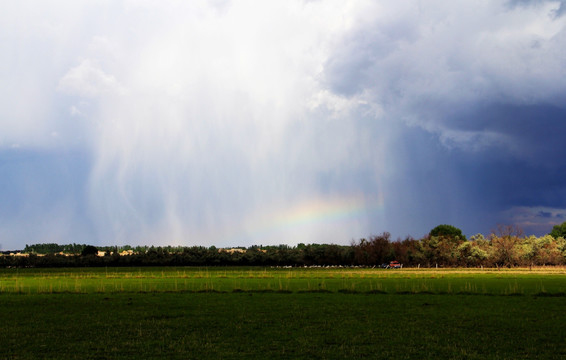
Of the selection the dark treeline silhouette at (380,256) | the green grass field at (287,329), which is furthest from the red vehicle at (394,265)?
the green grass field at (287,329)

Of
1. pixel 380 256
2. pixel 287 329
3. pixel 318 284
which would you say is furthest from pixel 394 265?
pixel 287 329

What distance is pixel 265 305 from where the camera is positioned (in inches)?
1475

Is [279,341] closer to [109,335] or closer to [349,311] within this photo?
[109,335]

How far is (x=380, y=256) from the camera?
17300 centimetres

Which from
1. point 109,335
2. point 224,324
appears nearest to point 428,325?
point 224,324

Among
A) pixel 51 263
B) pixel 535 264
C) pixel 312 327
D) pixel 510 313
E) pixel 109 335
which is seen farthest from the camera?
pixel 51 263

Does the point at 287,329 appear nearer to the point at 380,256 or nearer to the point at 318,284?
the point at 318,284

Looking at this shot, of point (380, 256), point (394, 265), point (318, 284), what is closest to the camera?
point (318, 284)

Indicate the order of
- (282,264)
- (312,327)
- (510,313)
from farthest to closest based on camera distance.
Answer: (282,264), (510,313), (312,327)

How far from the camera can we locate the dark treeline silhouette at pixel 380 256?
476 ft

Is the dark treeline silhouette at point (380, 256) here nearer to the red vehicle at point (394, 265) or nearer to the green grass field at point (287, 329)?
the red vehicle at point (394, 265)

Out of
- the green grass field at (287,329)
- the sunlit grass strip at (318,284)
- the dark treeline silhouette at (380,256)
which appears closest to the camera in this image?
the green grass field at (287,329)

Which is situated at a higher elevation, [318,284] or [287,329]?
[287,329]

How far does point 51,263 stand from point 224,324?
155m
